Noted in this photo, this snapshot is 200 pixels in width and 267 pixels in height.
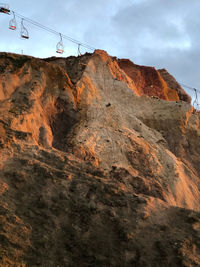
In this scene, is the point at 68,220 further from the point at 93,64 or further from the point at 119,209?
the point at 93,64

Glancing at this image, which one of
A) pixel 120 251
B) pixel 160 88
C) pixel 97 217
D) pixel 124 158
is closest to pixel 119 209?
pixel 97 217

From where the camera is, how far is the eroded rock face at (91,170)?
6.32 m

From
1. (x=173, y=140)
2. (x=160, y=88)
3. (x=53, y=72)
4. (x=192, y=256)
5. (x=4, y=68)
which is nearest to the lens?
(x=192, y=256)

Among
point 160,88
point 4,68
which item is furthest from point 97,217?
point 160,88

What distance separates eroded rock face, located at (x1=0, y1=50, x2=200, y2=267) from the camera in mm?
6320

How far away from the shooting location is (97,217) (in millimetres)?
7016

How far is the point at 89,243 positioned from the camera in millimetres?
6457

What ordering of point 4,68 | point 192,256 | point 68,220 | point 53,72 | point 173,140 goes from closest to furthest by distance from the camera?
point 192,256
point 68,220
point 4,68
point 53,72
point 173,140

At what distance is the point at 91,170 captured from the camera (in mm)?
8633

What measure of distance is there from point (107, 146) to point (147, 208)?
612cm

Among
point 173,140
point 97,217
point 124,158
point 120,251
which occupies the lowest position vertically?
point 120,251

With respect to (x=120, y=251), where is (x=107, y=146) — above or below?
above

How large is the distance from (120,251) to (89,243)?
2.27 feet

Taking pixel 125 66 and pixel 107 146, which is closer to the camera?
pixel 107 146
